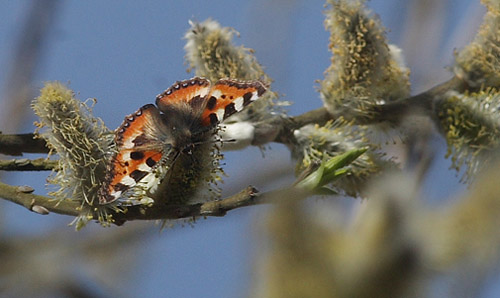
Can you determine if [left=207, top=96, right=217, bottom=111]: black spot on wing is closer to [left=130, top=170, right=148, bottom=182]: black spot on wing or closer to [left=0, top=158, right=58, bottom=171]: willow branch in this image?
[left=130, top=170, right=148, bottom=182]: black spot on wing

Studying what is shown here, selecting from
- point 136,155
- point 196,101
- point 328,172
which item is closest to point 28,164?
point 136,155

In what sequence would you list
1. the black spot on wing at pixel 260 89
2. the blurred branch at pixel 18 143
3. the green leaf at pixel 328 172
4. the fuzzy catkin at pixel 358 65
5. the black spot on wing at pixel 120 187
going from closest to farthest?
1. the green leaf at pixel 328 172
2. the black spot on wing at pixel 120 187
3. the blurred branch at pixel 18 143
4. the black spot on wing at pixel 260 89
5. the fuzzy catkin at pixel 358 65

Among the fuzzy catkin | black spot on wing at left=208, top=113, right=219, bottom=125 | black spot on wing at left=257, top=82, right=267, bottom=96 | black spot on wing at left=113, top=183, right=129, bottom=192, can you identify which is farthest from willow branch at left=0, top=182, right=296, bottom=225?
the fuzzy catkin

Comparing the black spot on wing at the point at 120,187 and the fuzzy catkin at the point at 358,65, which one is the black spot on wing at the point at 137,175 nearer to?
the black spot on wing at the point at 120,187

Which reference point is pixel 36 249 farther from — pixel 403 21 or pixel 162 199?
pixel 403 21

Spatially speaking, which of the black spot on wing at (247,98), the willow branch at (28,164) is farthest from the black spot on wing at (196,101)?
the willow branch at (28,164)

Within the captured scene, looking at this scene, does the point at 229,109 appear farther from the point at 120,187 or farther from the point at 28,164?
the point at 28,164
